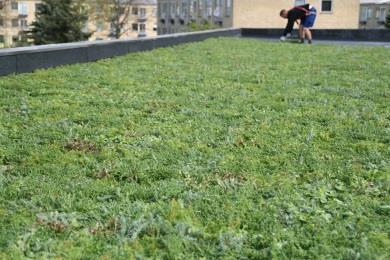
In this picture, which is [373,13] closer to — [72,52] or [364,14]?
[364,14]

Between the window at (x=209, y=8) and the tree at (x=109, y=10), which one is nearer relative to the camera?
the tree at (x=109, y=10)

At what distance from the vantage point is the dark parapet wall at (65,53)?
802cm

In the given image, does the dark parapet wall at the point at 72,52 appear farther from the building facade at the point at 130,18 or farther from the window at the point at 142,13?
the window at the point at 142,13

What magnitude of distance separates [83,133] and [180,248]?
2.40m

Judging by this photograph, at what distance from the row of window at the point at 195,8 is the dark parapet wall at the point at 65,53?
36.4m

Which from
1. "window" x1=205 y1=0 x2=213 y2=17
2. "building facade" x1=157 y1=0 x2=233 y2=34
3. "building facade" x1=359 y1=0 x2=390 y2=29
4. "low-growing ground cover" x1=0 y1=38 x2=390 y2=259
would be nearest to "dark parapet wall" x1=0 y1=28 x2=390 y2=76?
"low-growing ground cover" x1=0 y1=38 x2=390 y2=259

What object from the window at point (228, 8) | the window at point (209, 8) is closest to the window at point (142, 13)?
the window at point (209, 8)

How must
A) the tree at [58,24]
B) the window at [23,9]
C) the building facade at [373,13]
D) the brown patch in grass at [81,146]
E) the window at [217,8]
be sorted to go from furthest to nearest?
the window at [23,9]
the building facade at [373,13]
the window at [217,8]
the tree at [58,24]
the brown patch in grass at [81,146]

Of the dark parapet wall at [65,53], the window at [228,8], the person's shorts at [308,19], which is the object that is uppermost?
the window at [228,8]

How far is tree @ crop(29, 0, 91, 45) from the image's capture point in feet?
100

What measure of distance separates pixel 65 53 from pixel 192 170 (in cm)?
620

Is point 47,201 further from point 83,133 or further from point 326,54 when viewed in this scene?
point 326,54

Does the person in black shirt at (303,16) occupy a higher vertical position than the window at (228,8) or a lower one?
lower

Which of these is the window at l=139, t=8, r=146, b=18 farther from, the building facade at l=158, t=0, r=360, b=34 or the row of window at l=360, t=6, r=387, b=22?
the row of window at l=360, t=6, r=387, b=22
